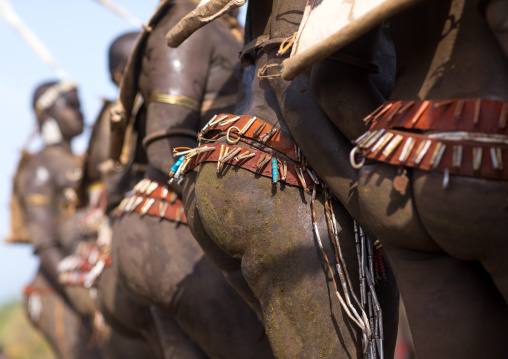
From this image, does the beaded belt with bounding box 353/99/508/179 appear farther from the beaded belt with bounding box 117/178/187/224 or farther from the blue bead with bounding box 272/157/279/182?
the beaded belt with bounding box 117/178/187/224

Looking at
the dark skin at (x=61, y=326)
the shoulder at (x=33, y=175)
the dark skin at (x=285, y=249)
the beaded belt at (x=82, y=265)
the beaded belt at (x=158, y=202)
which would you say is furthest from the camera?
the dark skin at (x=61, y=326)

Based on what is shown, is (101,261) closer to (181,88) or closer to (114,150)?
(114,150)

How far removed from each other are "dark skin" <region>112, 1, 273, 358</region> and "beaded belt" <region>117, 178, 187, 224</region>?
33 mm

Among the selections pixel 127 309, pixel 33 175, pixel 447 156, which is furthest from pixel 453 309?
pixel 33 175

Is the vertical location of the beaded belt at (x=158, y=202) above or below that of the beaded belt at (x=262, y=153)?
below

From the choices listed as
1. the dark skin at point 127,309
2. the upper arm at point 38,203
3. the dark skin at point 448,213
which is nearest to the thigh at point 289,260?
the dark skin at point 448,213

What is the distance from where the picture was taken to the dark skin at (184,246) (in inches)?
119

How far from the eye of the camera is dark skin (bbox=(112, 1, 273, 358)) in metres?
3.03

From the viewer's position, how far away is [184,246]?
3145 mm

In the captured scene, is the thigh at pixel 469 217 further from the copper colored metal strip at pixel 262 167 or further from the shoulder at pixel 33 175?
the shoulder at pixel 33 175

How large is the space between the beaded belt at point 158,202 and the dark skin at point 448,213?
1.50m

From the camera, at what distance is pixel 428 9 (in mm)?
1774

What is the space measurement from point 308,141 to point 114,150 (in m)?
1.74

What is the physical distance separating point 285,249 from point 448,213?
0.63m
